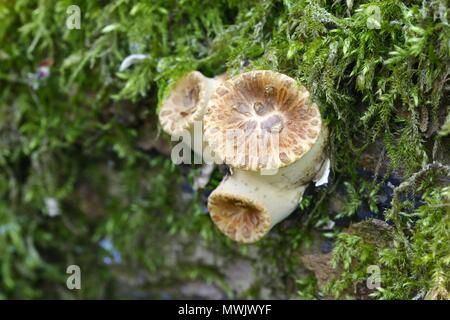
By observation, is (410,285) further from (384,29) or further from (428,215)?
(384,29)

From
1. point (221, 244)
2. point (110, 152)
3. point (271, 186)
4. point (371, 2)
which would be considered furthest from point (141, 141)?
point (371, 2)

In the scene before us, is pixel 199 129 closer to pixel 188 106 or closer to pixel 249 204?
pixel 188 106

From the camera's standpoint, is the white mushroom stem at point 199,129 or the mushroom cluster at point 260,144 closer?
the mushroom cluster at point 260,144

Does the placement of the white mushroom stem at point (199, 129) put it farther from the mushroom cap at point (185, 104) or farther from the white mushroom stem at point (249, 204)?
the white mushroom stem at point (249, 204)
